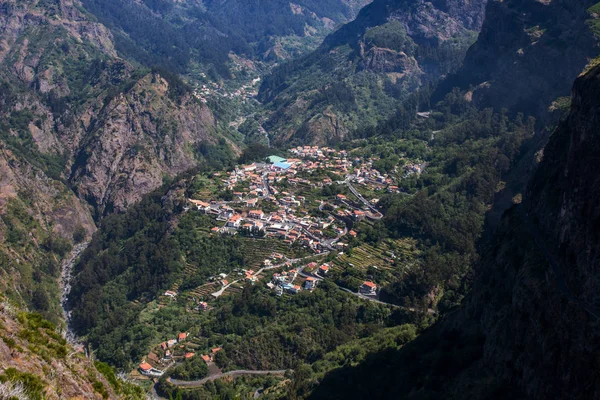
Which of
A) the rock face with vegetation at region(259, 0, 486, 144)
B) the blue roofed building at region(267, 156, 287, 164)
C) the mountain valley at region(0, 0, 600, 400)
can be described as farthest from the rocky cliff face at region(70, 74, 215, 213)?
the rock face with vegetation at region(259, 0, 486, 144)

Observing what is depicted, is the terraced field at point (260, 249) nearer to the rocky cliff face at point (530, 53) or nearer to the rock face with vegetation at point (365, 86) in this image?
the rocky cliff face at point (530, 53)

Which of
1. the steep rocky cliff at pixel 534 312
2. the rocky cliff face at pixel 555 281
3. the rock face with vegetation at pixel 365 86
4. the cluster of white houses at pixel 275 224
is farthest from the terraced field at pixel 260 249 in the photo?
the rock face with vegetation at pixel 365 86

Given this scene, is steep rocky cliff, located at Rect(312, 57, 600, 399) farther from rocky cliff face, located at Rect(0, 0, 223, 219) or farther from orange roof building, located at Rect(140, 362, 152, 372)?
rocky cliff face, located at Rect(0, 0, 223, 219)

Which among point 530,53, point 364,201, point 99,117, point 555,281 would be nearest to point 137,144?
point 99,117

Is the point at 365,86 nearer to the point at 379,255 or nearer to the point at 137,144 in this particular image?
the point at 137,144

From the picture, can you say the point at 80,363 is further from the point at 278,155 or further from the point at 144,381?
the point at 278,155

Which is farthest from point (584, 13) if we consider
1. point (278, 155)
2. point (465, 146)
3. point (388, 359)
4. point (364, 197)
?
point (388, 359)

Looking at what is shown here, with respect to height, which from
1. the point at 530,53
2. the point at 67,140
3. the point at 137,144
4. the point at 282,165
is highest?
the point at 530,53
